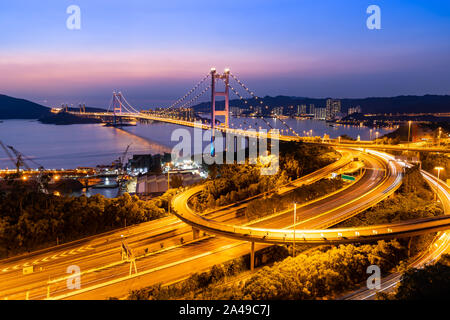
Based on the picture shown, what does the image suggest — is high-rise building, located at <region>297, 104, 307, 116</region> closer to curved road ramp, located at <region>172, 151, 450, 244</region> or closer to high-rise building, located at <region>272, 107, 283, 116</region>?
high-rise building, located at <region>272, 107, 283, 116</region>

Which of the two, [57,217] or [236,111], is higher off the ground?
[236,111]

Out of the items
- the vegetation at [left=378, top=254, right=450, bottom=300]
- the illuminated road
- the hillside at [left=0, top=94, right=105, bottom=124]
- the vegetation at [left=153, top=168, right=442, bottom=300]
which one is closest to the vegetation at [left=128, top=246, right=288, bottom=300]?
the vegetation at [left=153, top=168, right=442, bottom=300]

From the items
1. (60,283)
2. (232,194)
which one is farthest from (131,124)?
(60,283)

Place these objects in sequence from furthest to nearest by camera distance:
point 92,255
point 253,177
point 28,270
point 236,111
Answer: point 236,111
point 253,177
point 92,255
point 28,270

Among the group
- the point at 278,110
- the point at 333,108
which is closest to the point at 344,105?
the point at 333,108

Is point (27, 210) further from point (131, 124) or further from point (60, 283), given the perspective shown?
point (131, 124)

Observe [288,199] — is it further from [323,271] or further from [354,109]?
[354,109]

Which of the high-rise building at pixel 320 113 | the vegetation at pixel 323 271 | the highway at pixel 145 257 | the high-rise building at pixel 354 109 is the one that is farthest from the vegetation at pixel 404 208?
the high-rise building at pixel 354 109
